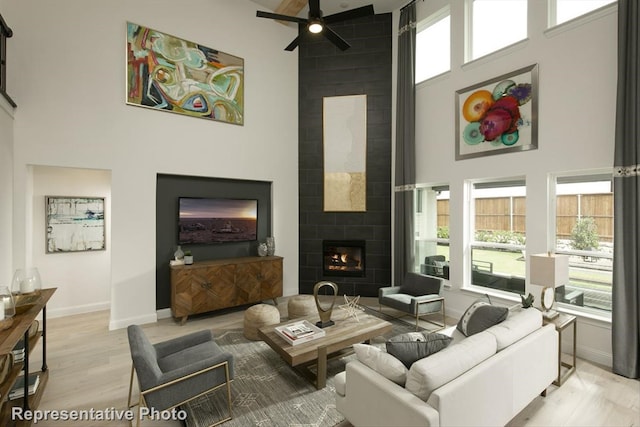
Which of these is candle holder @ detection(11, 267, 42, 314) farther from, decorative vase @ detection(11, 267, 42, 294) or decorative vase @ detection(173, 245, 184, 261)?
decorative vase @ detection(173, 245, 184, 261)

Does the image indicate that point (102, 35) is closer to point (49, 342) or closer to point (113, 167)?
point (113, 167)

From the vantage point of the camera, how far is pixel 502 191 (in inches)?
172

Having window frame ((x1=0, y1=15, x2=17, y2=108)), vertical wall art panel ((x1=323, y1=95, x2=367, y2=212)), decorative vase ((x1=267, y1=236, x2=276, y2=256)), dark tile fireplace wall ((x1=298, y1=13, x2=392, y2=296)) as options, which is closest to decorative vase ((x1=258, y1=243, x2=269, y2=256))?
decorative vase ((x1=267, y1=236, x2=276, y2=256))

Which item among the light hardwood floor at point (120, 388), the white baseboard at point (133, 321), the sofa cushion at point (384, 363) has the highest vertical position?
the sofa cushion at point (384, 363)

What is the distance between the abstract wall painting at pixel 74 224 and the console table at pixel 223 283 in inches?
64.8

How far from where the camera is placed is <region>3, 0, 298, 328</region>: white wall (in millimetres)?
3762

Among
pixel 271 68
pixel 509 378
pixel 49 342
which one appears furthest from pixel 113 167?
pixel 509 378

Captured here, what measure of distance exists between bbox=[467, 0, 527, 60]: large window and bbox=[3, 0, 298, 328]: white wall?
338 cm

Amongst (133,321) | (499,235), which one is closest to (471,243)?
(499,235)

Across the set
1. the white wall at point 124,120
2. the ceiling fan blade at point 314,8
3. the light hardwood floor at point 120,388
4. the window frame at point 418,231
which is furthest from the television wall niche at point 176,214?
the ceiling fan blade at point 314,8

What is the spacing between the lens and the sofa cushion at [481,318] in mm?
2673

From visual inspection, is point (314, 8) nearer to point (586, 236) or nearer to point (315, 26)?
point (315, 26)

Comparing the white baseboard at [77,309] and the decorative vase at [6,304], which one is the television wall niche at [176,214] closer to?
the white baseboard at [77,309]

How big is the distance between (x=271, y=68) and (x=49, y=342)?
5.40 meters
